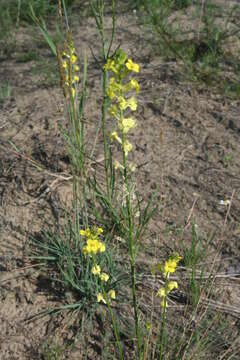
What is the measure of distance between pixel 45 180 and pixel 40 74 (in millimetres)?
1436

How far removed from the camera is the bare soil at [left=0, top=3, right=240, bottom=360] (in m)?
2.24

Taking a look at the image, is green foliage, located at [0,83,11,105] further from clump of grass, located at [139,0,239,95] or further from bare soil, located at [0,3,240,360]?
clump of grass, located at [139,0,239,95]

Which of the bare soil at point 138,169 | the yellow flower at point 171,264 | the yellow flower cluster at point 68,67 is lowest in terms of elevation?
the bare soil at point 138,169

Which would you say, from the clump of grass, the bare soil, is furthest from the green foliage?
the clump of grass

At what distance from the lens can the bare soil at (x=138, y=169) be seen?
88.3 inches

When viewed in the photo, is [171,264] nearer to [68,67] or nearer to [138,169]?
[68,67]

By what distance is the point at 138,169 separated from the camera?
2990 millimetres

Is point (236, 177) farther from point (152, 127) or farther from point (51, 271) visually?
point (51, 271)

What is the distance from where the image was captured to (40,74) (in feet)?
12.7

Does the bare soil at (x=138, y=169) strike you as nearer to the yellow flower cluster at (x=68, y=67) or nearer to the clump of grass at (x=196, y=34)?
the clump of grass at (x=196, y=34)

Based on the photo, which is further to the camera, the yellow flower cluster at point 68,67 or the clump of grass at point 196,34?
the clump of grass at point 196,34

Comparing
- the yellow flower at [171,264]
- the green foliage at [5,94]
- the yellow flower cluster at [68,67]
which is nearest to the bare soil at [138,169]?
the green foliage at [5,94]

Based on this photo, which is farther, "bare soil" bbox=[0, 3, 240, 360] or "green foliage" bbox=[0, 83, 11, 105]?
"green foliage" bbox=[0, 83, 11, 105]

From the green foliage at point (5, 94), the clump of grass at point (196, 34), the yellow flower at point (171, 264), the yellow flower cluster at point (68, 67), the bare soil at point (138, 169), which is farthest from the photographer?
the clump of grass at point (196, 34)
